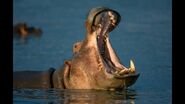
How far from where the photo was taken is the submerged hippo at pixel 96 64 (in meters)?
9.11

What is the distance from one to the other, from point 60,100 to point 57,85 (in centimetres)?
159

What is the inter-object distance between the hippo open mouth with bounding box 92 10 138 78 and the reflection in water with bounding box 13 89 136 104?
40 cm

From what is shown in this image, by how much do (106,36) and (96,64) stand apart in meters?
0.49

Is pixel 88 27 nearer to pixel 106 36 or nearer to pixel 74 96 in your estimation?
pixel 106 36

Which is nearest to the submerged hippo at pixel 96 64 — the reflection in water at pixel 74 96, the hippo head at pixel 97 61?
the hippo head at pixel 97 61

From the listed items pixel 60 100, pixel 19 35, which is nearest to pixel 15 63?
pixel 19 35

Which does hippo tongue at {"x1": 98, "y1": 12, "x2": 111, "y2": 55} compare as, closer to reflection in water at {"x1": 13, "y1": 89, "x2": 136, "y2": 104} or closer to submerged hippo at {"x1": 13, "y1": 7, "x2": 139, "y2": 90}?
submerged hippo at {"x1": 13, "y1": 7, "x2": 139, "y2": 90}

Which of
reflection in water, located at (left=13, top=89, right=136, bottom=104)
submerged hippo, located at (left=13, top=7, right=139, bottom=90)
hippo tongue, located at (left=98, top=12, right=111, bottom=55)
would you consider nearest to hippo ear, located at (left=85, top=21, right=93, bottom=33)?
submerged hippo, located at (left=13, top=7, right=139, bottom=90)

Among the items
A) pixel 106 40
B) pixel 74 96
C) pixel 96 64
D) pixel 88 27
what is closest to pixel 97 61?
pixel 96 64

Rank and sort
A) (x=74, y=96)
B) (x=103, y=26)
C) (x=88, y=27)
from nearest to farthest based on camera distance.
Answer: (x=74, y=96) < (x=88, y=27) < (x=103, y=26)

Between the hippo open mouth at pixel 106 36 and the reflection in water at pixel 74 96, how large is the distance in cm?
40

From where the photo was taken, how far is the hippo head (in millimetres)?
9125

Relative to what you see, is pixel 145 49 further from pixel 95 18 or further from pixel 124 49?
pixel 95 18

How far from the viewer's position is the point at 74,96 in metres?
8.58
